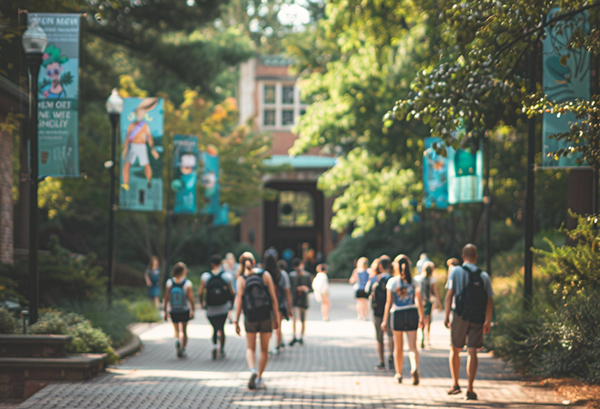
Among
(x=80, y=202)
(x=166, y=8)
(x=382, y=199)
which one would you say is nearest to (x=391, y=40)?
(x=382, y=199)

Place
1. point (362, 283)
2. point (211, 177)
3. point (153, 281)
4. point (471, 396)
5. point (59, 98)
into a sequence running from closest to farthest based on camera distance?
point (471, 396) < point (59, 98) < point (362, 283) < point (153, 281) < point (211, 177)

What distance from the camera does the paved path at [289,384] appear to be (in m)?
8.55

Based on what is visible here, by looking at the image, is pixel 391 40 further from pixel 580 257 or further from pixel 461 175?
pixel 580 257

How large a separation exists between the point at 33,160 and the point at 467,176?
28.6ft

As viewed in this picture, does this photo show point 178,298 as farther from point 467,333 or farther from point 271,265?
point 467,333

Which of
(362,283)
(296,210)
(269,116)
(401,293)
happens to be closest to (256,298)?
(401,293)

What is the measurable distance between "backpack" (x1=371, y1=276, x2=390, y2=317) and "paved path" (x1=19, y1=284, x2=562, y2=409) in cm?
94

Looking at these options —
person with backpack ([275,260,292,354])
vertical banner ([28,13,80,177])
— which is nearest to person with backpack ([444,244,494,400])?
person with backpack ([275,260,292,354])

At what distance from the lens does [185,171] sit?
73.9 feet

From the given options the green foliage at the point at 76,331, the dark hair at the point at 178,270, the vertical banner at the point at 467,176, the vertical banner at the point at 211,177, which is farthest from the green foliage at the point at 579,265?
the vertical banner at the point at 211,177

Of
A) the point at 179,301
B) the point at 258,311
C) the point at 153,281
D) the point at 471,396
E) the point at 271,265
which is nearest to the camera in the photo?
the point at 471,396

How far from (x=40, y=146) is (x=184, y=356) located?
4.28 m

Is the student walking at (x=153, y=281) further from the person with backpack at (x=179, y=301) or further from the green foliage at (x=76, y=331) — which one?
the green foliage at (x=76, y=331)

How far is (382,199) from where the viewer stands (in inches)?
922
